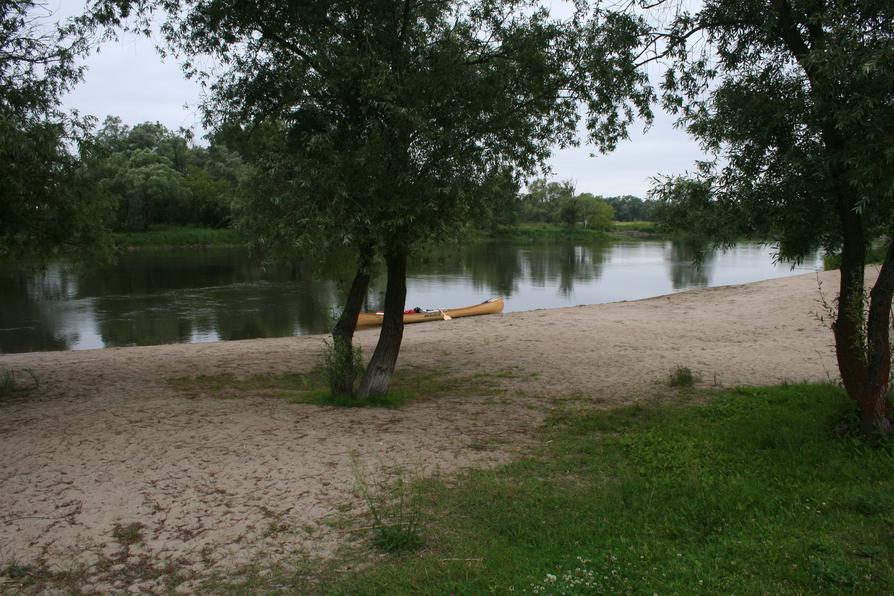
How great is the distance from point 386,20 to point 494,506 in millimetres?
6072

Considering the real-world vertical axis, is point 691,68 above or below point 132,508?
above

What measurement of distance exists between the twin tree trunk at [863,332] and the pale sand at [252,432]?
3.08 meters

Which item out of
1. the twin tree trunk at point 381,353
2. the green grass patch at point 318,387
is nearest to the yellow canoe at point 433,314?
the green grass patch at point 318,387

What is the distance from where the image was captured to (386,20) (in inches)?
328

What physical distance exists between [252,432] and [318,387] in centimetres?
328

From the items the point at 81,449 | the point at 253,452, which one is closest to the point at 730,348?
the point at 253,452

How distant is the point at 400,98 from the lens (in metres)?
7.50

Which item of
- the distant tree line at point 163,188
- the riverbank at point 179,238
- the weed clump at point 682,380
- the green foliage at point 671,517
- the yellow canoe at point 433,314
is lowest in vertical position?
the yellow canoe at point 433,314

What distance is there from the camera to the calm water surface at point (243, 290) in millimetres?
19938

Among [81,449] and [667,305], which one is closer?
[81,449]

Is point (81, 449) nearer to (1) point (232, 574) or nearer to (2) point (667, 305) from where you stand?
(1) point (232, 574)

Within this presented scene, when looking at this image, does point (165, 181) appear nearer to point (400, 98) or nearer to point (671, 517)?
point (400, 98)

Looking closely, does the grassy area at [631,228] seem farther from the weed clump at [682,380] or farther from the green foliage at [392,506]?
the green foliage at [392,506]

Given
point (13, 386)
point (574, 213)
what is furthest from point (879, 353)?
point (574, 213)
